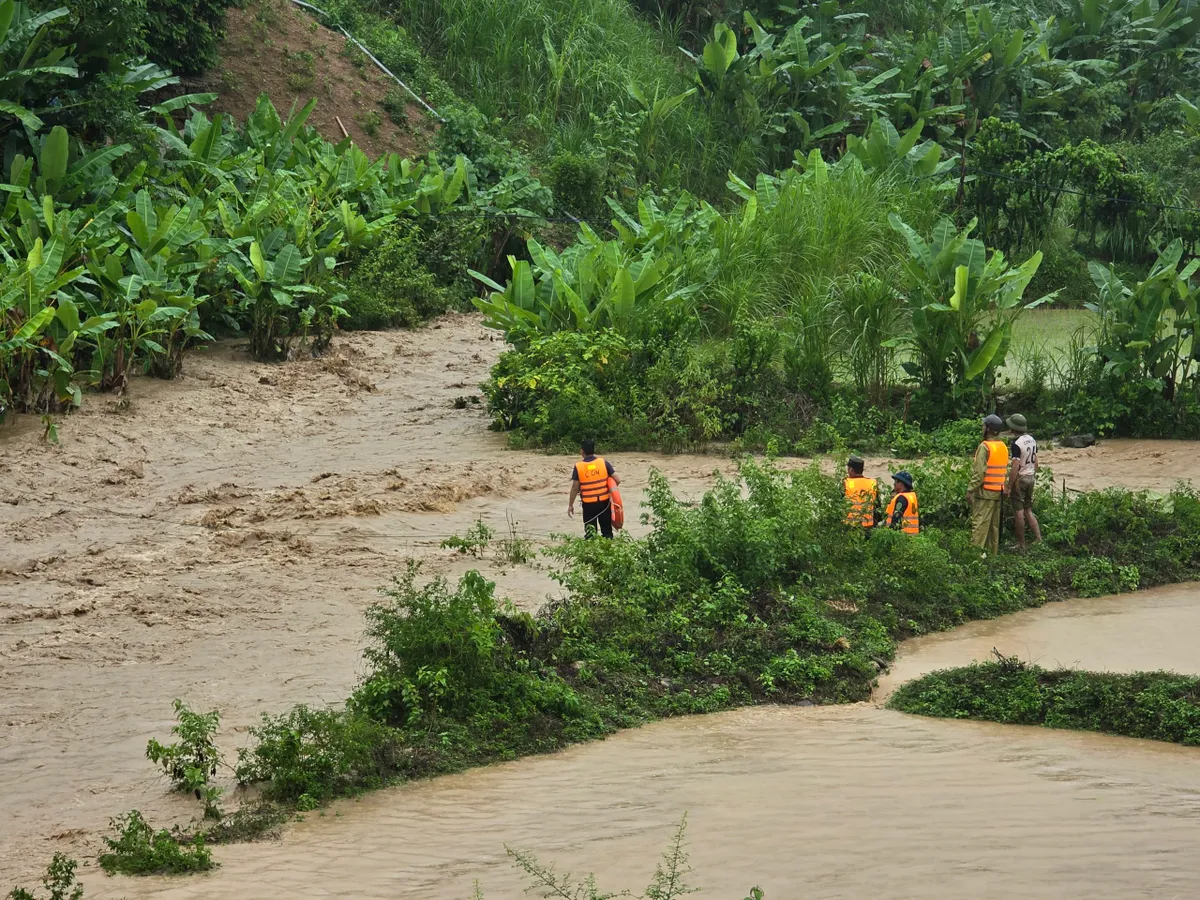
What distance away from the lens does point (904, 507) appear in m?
10.6

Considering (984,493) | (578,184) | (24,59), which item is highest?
(24,59)

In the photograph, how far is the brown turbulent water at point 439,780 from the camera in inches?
222

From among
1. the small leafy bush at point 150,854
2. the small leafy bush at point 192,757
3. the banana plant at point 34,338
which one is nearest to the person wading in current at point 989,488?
the small leafy bush at point 192,757

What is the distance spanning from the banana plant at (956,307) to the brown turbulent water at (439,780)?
1.38m

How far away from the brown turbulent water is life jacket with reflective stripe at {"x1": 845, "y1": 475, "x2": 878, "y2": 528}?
117cm

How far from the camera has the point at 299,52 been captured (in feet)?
80.8

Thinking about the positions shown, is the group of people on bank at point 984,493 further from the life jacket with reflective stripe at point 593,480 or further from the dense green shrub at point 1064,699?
the dense green shrub at point 1064,699

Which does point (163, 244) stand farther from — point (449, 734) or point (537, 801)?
point (537, 801)

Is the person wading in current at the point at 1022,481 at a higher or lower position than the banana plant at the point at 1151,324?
lower

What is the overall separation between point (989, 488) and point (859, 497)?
39.1 inches

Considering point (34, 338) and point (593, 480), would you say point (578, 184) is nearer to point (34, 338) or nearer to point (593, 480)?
point (34, 338)

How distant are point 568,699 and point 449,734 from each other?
73 centimetres

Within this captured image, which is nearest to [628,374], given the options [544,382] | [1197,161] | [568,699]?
[544,382]

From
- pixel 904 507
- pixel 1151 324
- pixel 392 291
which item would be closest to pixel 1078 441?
pixel 1151 324
